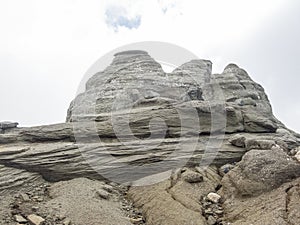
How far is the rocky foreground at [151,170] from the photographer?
1526 cm

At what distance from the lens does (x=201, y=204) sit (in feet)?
53.6

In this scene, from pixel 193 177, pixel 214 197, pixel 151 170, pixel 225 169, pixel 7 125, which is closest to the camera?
pixel 214 197

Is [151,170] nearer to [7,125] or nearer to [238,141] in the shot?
[238,141]

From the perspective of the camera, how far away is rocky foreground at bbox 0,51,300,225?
15.3 meters

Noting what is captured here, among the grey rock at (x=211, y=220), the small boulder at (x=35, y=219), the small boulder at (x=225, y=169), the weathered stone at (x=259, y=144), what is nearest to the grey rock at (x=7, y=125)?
the small boulder at (x=35, y=219)

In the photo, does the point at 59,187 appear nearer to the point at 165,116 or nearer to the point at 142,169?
the point at 142,169

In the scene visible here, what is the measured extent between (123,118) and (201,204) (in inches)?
361

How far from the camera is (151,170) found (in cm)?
2033

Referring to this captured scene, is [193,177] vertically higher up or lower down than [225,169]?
lower down

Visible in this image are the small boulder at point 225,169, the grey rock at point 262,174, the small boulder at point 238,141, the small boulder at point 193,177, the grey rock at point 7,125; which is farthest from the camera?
the grey rock at point 7,125

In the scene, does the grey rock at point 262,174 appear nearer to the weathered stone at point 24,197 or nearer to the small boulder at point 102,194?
the small boulder at point 102,194

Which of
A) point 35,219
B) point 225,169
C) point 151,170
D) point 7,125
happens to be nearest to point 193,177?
point 225,169

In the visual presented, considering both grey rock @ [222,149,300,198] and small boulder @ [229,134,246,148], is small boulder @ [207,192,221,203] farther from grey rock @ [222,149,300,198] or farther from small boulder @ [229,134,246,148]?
small boulder @ [229,134,246,148]

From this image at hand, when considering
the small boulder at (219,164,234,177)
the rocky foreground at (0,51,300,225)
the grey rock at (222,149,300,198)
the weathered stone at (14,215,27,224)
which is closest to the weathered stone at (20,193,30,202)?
the rocky foreground at (0,51,300,225)
